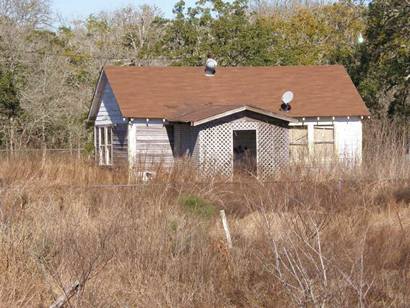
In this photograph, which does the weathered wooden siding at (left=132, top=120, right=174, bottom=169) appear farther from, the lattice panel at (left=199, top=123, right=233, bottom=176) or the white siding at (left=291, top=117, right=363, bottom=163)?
the white siding at (left=291, top=117, right=363, bottom=163)

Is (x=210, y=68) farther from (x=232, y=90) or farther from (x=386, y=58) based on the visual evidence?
(x=386, y=58)

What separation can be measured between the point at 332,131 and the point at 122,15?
39.8 m


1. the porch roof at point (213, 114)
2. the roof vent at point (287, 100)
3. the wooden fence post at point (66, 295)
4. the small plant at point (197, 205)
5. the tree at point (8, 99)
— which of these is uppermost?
the tree at point (8, 99)

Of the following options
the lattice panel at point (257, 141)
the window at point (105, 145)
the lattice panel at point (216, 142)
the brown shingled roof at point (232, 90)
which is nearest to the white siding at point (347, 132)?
the brown shingled roof at point (232, 90)

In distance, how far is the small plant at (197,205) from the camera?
→ 46.7ft

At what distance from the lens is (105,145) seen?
100 feet

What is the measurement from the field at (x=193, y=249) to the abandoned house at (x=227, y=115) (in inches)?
382

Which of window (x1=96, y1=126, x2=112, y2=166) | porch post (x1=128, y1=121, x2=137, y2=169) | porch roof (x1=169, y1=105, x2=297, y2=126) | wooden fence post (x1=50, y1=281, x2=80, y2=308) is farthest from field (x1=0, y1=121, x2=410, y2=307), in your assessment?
window (x1=96, y1=126, x2=112, y2=166)

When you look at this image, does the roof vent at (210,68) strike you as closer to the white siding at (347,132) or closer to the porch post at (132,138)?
the porch post at (132,138)

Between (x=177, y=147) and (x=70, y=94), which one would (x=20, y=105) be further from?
(x=177, y=147)

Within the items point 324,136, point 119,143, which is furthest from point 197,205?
point 324,136

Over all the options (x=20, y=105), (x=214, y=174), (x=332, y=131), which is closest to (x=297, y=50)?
(x=20, y=105)

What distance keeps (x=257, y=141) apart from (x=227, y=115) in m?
1.38

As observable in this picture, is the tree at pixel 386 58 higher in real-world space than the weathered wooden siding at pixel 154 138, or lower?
higher
